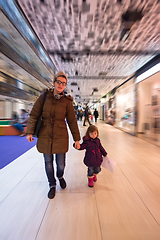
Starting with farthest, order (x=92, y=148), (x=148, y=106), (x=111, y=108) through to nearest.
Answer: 1. (x=111, y=108)
2. (x=148, y=106)
3. (x=92, y=148)

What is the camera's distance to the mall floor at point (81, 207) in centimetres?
117

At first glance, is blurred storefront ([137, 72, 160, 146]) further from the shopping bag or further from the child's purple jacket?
the child's purple jacket

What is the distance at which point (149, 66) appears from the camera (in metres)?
5.03

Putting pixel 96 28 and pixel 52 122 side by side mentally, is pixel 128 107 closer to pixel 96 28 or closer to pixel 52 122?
pixel 96 28

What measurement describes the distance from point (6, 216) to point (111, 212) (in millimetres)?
1131

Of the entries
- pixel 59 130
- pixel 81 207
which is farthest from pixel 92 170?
pixel 59 130

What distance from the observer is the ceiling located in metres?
2.38

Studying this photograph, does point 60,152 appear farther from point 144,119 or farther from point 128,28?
point 144,119

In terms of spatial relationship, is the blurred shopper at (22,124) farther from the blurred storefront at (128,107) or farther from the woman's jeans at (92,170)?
the blurred storefront at (128,107)

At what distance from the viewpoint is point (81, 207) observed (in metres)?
1.48

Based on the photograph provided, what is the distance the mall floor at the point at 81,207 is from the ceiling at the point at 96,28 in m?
3.12

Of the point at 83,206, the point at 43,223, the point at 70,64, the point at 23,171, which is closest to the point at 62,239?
the point at 43,223

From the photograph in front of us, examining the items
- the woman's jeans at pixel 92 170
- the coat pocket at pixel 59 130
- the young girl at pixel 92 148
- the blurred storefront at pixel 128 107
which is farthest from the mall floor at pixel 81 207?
the blurred storefront at pixel 128 107

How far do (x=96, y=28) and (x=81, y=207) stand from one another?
3.60 meters
